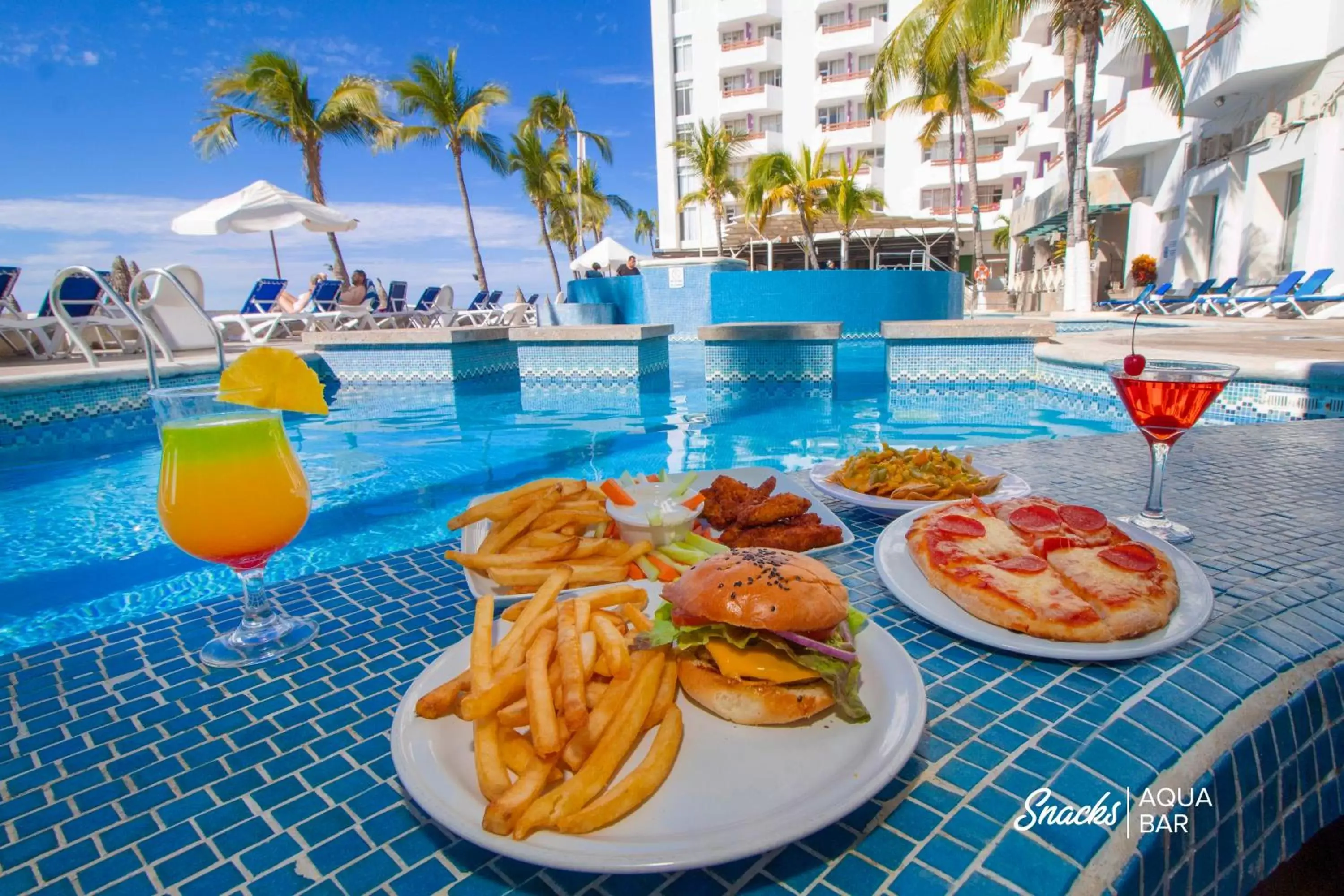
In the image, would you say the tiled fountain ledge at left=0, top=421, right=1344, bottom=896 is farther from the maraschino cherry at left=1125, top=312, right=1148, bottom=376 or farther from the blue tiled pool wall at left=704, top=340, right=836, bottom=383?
the blue tiled pool wall at left=704, top=340, right=836, bottom=383

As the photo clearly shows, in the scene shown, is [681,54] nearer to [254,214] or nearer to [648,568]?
[254,214]

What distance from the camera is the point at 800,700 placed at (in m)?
0.93

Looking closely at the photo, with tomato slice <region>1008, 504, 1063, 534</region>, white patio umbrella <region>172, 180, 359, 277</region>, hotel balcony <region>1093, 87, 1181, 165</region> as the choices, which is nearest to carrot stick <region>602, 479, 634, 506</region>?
tomato slice <region>1008, 504, 1063, 534</region>

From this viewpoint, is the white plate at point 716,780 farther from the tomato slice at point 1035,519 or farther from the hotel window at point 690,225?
the hotel window at point 690,225

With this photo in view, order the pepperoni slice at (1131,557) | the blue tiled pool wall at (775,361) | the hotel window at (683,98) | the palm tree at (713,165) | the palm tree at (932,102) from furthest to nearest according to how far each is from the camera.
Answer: the hotel window at (683,98) → the palm tree at (713,165) → the palm tree at (932,102) → the blue tiled pool wall at (775,361) → the pepperoni slice at (1131,557)

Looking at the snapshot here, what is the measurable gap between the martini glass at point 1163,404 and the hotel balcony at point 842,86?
41.1 meters

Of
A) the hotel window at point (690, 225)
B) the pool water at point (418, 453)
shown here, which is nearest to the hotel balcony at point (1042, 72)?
the hotel window at point (690, 225)

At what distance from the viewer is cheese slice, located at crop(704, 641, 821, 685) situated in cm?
95

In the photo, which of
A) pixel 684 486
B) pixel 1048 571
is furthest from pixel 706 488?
pixel 1048 571

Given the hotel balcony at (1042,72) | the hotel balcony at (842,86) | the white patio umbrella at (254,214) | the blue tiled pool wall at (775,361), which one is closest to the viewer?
the blue tiled pool wall at (775,361)

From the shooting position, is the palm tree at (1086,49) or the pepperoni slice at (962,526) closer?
the pepperoni slice at (962,526)

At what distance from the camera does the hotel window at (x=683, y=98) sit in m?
40.6

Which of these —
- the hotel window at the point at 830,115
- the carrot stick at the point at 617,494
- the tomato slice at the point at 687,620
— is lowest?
the tomato slice at the point at 687,620

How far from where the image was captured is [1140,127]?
2369 centimetres
